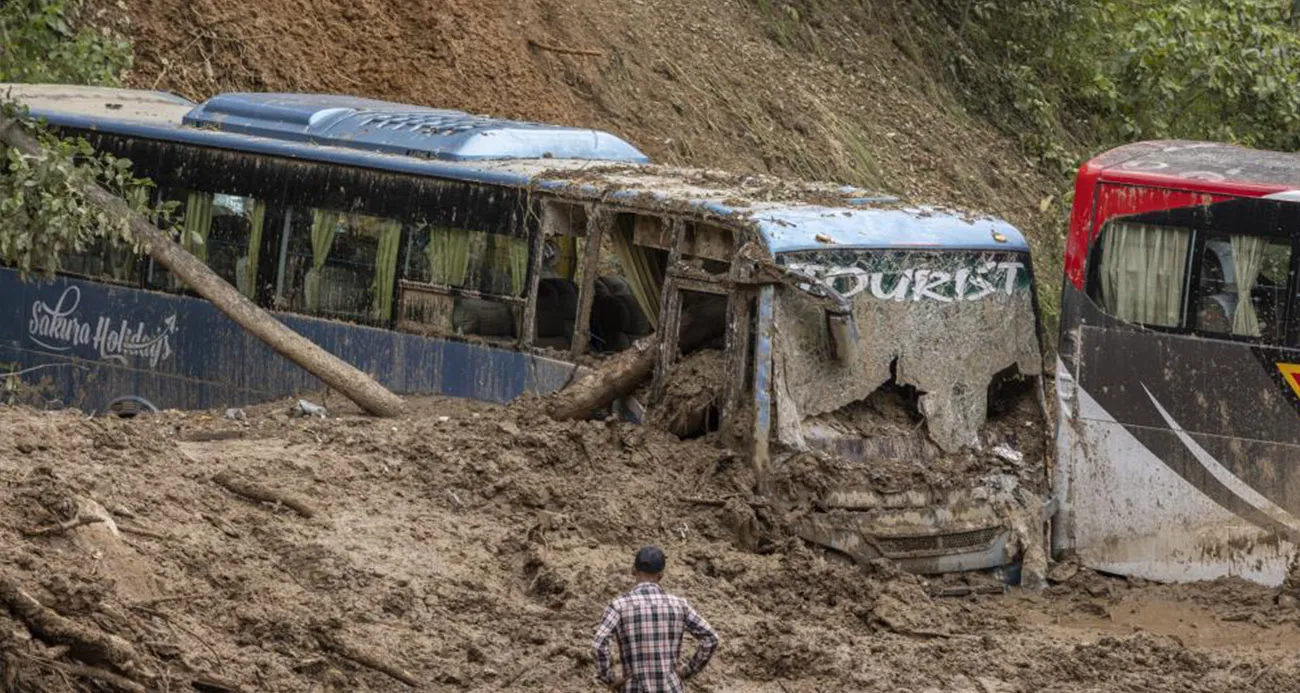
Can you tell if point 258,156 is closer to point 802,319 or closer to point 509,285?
point 509,285

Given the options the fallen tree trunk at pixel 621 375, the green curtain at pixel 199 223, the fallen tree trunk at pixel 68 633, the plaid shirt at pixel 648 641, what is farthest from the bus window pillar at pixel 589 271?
the fallen tree trunk at pixel 68 633

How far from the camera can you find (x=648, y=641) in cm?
809

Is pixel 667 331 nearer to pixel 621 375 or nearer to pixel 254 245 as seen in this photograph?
pixel 621 375

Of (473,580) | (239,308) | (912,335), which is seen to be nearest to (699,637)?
(473,580)

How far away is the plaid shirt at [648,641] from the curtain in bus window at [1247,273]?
5462mm

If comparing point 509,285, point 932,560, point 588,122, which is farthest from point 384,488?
point 588,122

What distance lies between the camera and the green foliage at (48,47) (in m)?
18.7

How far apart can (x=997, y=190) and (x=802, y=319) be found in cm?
1274

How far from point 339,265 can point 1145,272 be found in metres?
5.16

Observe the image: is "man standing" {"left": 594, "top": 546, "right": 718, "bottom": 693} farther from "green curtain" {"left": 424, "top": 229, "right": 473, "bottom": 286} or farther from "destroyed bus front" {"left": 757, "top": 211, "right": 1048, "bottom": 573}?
"green curtain" {"left": 424, "top": 229, "right": 473, "bottom": 286}

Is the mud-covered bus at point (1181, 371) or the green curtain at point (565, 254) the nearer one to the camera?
the mud-covered bus at point (1181, 371)

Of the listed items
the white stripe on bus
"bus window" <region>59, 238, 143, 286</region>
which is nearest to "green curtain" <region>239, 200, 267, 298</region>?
"bus window" <region>59, 238, 143, 286</region>

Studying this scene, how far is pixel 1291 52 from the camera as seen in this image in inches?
921

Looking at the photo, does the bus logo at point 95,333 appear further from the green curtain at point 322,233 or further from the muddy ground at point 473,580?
the muddy ground at point 473,580
